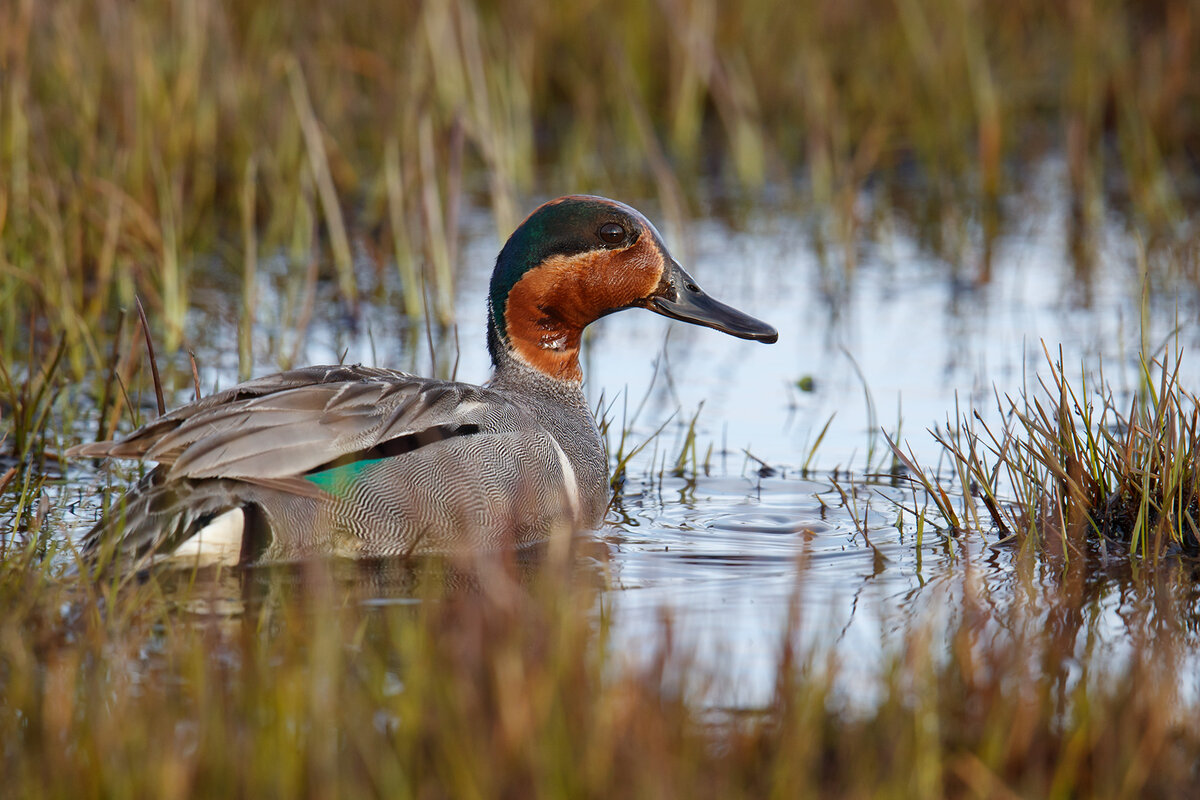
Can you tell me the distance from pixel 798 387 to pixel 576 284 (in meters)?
1.56

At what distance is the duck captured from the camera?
3.84 m

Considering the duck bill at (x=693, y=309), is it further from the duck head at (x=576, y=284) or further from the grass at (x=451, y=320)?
the grass at (x=451, y=320)

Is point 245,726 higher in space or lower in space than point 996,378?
lower

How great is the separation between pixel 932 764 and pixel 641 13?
8.21 m

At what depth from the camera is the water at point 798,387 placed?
12.3ft

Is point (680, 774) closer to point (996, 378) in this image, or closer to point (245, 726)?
point (245, 726)

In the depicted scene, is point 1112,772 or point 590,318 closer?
point 1112,772

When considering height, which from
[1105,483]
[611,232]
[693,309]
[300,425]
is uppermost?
[611,232]

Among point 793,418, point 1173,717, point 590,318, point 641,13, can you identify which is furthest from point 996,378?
point 641,13

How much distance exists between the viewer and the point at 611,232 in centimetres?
489

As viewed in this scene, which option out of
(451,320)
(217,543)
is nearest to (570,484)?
(217,543)

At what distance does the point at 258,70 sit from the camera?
8227 millimetres

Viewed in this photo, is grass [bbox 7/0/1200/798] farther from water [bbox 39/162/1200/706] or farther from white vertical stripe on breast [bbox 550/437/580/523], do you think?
white vertical stripe on breast [bbox 550/437/580/523]

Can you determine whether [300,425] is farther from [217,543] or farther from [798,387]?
[798,387]
